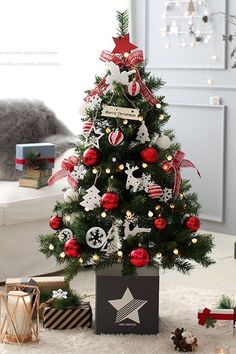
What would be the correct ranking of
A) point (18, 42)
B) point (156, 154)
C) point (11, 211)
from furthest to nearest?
point (18, 42) → point (11, 211) → point (156, 154)

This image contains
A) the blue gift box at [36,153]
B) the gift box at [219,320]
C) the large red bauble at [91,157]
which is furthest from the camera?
the blue gift box at [36,153]

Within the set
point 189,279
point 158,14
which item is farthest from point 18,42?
point 189,279

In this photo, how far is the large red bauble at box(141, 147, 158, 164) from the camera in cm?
341

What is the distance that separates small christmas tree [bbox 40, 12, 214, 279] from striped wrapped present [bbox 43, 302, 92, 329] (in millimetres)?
221

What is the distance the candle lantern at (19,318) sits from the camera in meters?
3.42

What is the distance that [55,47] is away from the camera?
224 inches

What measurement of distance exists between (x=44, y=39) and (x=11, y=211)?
5.89 feet

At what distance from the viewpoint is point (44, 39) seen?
5.60 meters

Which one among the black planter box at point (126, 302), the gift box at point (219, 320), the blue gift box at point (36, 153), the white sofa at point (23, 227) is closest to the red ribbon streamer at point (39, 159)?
the blue gift box at point (36, 153)

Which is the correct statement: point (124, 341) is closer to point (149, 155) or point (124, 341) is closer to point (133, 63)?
point (149, 155)

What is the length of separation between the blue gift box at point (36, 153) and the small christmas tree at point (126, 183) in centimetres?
92

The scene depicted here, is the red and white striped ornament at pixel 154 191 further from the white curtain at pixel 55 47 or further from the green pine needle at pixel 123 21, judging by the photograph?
the white curtain at pixel 55 47

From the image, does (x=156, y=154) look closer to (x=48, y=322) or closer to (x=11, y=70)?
(x=48, y=322)

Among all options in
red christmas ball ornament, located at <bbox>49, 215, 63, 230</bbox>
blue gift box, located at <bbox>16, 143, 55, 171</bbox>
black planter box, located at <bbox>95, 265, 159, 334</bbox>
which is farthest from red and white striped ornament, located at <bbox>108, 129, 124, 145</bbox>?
blue gift box, located at <bbox>16, 143, 55, 171</bbox>
